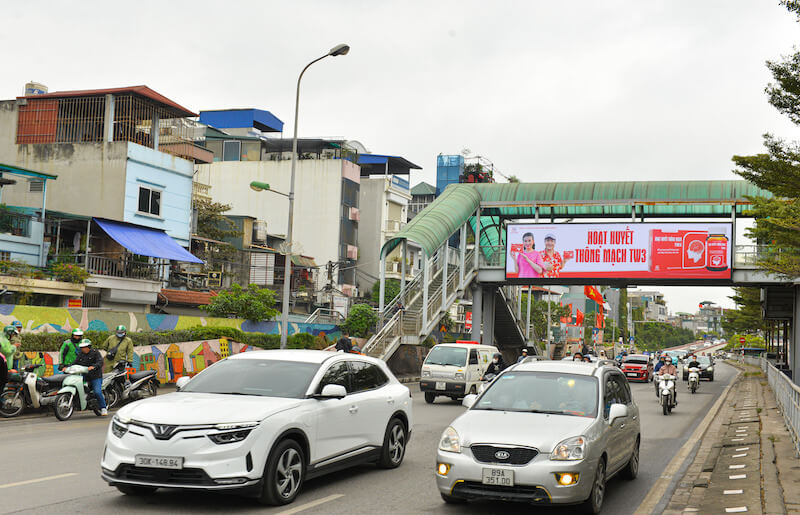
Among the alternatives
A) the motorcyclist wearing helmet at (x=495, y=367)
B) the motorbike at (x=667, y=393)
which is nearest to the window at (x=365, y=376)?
the motorcyclist wearing helmet at (x=495, y=367)

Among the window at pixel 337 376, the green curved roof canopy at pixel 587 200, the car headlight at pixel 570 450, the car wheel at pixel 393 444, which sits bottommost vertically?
the car wheel at pixel 393 444

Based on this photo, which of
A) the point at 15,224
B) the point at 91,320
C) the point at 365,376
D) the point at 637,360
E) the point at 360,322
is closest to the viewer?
the point at 365,376

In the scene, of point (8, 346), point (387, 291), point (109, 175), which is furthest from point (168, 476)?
point (387, 291)

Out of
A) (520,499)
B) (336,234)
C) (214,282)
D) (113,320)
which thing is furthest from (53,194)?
(520,499)

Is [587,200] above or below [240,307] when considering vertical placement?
above

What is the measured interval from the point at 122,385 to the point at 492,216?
103 ft

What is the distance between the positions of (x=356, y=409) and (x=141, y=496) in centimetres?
263

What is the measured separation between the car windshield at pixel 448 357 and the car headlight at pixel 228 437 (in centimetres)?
1722

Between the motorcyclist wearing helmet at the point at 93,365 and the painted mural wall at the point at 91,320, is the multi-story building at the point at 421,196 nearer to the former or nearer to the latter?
the painted mural wall at the point at 91,320

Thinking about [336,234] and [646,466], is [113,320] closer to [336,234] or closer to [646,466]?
[646,466]

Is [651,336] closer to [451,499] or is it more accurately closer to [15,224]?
[15,224]

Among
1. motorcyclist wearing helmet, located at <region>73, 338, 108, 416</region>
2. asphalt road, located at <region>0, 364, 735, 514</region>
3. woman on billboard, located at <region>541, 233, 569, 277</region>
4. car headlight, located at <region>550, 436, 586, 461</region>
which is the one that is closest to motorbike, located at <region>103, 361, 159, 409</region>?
motorcyclist wearing helmet, located at <region>73, 338, 108, 416</region>

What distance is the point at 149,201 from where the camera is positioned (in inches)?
1407

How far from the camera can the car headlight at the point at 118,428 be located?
26.4 feet
